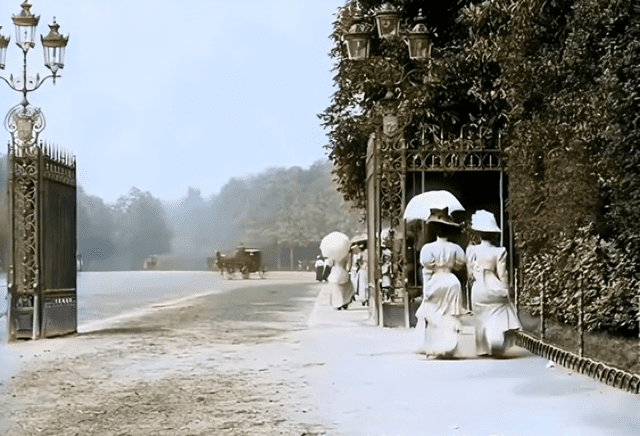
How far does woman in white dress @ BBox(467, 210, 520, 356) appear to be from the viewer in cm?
1226

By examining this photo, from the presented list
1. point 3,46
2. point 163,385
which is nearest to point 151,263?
point 3,46

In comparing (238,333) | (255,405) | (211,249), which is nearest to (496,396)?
(255,405)

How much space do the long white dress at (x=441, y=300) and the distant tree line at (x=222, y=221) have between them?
35.1m

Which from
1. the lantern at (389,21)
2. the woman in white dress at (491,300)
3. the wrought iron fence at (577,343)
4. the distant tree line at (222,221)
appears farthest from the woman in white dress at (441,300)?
the distant tree line at (222,221)

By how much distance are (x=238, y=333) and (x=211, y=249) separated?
162 feet

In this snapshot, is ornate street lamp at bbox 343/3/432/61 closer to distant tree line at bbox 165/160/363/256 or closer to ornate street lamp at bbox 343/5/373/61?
ornate street lamp at bbox 343/5/373/61

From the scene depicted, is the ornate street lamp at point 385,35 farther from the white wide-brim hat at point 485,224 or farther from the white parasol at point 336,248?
the white parasol at point 336,248

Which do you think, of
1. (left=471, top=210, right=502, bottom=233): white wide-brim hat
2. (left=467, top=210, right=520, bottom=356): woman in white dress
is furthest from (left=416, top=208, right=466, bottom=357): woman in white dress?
(left=471, top=210, right=502, bottom=233): white wide-brim hat

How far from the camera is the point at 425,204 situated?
17.5 m

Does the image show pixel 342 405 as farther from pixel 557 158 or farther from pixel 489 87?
→ pixel 489 87

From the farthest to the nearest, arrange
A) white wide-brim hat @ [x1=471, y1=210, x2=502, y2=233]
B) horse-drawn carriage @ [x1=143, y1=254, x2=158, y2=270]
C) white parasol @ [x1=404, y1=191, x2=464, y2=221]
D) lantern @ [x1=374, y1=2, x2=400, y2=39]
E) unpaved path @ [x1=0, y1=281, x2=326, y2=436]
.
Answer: horse-drawn carriage @ [x1=143, y1=254, x2=158, y2=270], white parasol @ [x1=404, y1=191, x2=464, y2=221], lantern @ [x1=374, y1=2, x2=400, y2=39], white wide-brim hat @ [x1=471, y1=210, x2=502, y2=233], unpaved path @ [x1=0, y1=281, x2=326, y2=436]

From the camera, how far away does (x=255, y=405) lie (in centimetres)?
867

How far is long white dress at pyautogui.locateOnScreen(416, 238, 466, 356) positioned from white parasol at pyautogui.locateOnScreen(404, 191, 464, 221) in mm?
4400

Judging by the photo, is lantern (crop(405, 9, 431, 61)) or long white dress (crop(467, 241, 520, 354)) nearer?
long white dress (crop(467, 241, 520, 354))
